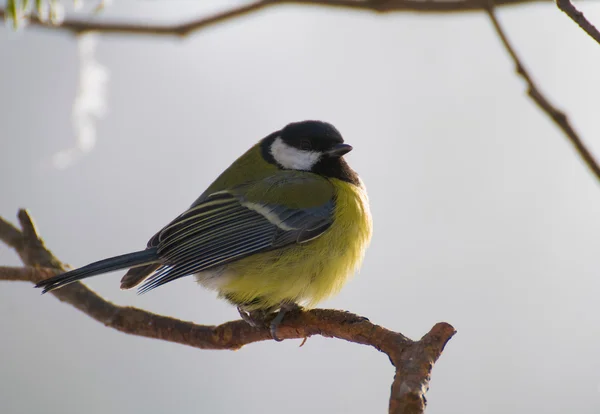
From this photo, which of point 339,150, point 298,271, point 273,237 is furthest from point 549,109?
point 339,150

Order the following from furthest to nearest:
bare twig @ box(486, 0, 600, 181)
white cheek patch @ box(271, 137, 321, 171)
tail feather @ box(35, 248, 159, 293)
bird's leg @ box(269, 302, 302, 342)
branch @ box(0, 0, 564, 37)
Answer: white cheek patch @ box(271, 137, 321, 171)
bird's leg @ box(269, 302, 302, 342)
tail feather @ box(35, 248, 159, 293)
branch @ box(0, 0, 564, 37)
bare twig @ box(486, 0, 600, 181)

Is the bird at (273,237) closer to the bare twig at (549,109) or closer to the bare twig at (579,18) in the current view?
the bare twig at (549,109)

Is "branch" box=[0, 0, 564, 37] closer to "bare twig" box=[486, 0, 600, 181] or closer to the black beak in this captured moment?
"bare twig" box=[486, 0, 600, 181]

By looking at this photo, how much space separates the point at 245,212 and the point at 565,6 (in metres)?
1.95

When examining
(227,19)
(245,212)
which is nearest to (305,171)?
(245,212)

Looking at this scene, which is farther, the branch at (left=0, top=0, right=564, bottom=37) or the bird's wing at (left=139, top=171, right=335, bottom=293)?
the bird's wing at (left=139, top=171, right=335, bottom=293)

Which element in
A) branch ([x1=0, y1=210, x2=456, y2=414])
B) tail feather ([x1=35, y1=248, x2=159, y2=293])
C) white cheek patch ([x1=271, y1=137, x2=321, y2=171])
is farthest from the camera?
white cheek patch ([x1=271, y1=137, x2=321, y2=171])

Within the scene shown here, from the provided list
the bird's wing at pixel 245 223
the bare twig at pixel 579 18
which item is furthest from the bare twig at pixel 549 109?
the bird's wing at pixel 245 223

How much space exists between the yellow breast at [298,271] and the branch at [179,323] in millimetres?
112

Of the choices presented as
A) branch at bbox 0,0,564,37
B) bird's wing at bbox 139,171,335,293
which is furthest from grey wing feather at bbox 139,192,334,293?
branch at bbox 0,0,564,37

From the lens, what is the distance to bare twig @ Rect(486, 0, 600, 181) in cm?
106

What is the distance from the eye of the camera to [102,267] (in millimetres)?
2490

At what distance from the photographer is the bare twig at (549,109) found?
106 cm

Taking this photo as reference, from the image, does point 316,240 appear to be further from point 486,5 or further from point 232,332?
point 486,5
